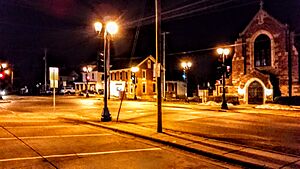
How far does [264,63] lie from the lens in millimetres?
37031

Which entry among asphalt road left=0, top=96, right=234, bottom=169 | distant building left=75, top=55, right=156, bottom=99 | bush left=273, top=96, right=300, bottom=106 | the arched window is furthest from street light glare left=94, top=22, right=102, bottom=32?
distant building left=75, top=55, right=156, bottom=99

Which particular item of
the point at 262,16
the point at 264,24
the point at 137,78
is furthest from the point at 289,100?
the point at 137,78

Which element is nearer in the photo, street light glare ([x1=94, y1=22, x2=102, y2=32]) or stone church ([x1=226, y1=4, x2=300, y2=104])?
street light glare ([x1=94, y1=22, x2=102, y2=32])

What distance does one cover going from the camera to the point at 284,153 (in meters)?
8.73

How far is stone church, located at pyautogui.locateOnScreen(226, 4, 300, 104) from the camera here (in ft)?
112

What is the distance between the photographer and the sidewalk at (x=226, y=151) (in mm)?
7618

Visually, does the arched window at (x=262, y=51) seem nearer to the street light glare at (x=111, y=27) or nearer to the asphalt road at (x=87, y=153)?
the street light glare at (x=111, y=27)

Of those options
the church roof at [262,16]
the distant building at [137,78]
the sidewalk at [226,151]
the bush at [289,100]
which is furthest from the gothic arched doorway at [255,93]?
the sidewalk at [226,151]

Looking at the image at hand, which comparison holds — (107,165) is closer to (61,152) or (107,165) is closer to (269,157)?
(61,152)

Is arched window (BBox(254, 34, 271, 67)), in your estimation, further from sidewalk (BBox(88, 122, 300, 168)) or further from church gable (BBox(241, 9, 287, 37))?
sidewalk (BBox(88, 122, 300, 168))

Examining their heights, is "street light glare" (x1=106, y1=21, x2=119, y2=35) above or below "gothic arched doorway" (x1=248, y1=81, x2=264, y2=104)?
above

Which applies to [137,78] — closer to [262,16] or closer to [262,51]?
[262,51]

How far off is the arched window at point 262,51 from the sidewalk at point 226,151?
94.2ft

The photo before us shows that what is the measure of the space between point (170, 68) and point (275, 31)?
36537 mm
